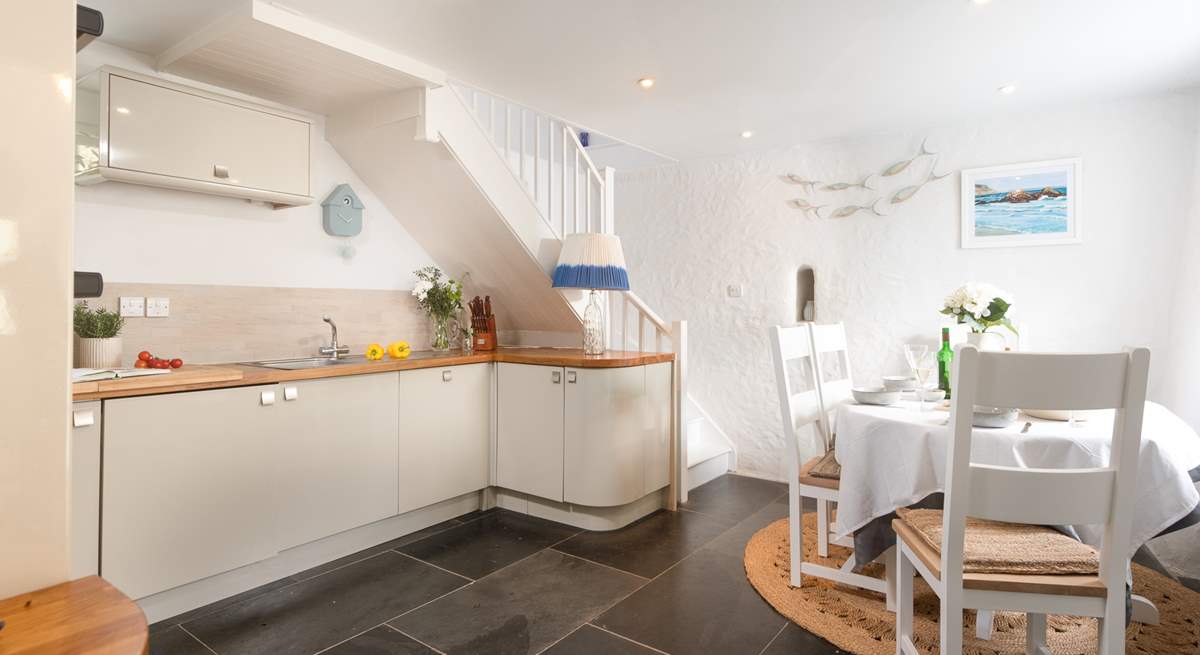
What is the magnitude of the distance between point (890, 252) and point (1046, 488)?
291 cm

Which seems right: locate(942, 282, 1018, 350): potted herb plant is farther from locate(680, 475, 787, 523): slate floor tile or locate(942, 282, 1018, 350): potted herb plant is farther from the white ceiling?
locate(680, 475, 787, 523): slate floor tile

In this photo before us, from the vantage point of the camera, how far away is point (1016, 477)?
158 cm

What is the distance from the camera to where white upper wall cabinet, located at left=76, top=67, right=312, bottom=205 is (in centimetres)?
263

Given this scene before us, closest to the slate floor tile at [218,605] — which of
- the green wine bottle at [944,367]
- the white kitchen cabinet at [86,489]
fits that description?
the white kitchen cabinet at [86,489]

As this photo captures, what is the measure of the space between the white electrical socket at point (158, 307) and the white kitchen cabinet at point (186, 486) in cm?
70

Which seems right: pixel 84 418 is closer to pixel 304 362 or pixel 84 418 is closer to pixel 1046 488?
pixel 304 362

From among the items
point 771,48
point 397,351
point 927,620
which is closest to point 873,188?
point 771,48

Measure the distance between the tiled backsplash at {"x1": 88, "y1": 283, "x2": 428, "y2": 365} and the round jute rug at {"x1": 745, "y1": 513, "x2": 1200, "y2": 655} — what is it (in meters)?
2.45

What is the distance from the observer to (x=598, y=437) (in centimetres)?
341

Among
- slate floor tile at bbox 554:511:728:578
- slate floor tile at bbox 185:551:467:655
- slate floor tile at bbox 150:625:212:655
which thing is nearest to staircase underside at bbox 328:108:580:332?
slate floor tile at bbox 554:511:728:578

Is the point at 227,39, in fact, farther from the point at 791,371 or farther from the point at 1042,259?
the point at 1042,259

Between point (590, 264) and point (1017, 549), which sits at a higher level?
point (590, 264)

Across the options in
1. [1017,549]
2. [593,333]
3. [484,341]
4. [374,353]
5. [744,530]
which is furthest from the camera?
[484,341]

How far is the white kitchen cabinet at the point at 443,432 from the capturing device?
3.28 m
